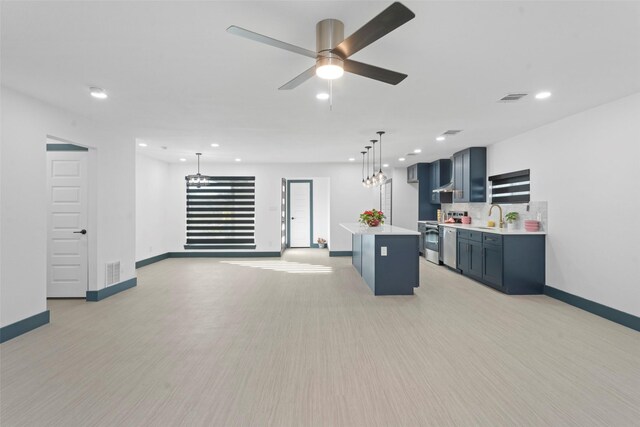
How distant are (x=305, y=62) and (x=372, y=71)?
86 centimetres

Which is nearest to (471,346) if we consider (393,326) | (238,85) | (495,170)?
(393,326)

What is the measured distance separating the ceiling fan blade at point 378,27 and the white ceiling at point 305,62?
0.31 metres

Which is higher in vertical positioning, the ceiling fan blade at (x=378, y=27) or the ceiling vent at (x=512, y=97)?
the ceiling vent at (x=512, y=97)

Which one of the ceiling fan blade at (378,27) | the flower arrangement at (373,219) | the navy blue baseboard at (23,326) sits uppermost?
the ceiling fan blade at (378,27)

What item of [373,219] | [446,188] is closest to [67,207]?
[373,219]

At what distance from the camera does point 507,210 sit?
235 inches

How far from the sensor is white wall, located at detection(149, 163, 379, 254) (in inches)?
348

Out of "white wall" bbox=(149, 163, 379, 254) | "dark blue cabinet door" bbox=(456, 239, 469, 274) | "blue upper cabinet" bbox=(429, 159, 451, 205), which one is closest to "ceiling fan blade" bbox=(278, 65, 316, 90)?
"dark blue cabinet door" bbox=(456, 239, 469, 274)

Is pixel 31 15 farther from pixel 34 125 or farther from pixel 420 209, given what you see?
pixel 420 209

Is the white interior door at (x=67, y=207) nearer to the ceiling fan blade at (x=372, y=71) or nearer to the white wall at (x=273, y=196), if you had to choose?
the white wall at (x=273, y=196)

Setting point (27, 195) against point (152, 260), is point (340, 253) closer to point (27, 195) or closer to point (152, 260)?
point (152, 260)

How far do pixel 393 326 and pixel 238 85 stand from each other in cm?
317

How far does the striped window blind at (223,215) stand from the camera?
893 centimetres

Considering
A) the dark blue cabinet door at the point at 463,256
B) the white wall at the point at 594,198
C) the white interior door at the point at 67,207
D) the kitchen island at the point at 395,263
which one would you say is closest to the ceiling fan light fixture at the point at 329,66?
the kitchen island at the point at 395,263
